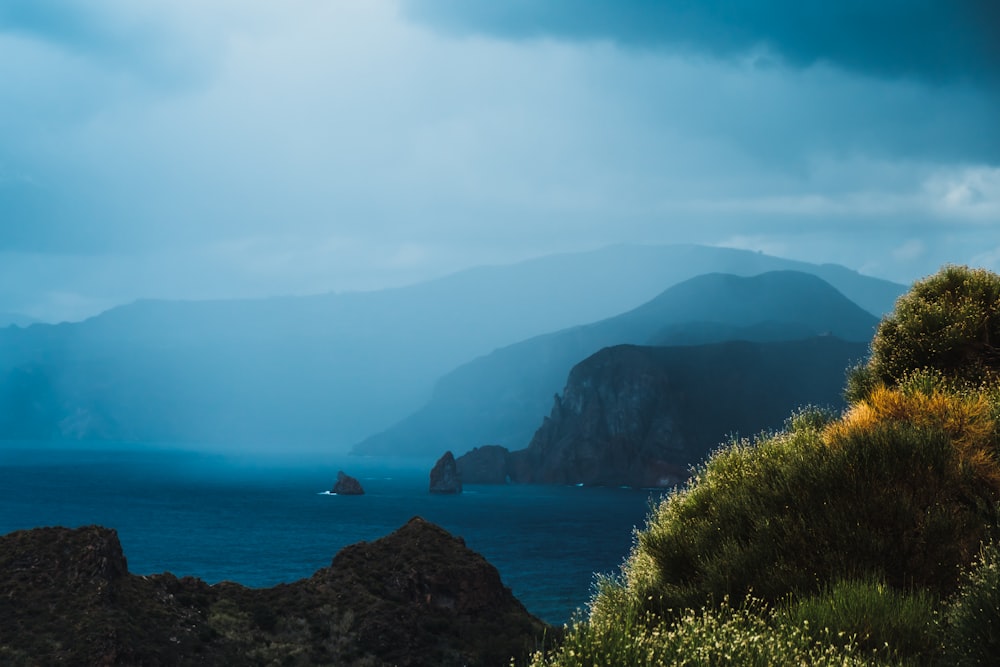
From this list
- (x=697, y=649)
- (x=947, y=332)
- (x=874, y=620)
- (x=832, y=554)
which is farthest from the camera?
(x=947, y=332)

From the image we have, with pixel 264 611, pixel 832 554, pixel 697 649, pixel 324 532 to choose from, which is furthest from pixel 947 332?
pixel 324 532

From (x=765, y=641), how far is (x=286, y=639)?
42560mm

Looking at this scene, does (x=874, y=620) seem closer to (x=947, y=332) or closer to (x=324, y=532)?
(x=947, y=332)

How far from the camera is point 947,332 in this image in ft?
80.6

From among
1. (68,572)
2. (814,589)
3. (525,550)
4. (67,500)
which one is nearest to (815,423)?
(814,589)

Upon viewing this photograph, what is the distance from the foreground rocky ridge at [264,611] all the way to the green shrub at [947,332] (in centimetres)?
2493

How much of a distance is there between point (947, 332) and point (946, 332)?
0.11ft

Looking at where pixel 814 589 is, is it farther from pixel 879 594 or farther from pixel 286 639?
pixel 286 639

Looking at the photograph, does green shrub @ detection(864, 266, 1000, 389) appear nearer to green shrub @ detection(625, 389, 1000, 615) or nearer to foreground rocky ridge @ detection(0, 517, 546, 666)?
green shrub @ detection(625, 389, 1000, 615)

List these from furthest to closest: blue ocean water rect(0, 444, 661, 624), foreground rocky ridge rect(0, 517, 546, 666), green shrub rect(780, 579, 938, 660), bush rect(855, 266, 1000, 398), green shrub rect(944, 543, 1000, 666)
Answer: blue ocean water rect(0, 444, 661, 624)
foreground rocky ridge rect(0, 517, 546, 666)
bush rect(855, 266, 1000, 398)
green shrub rect(780, 579, 938, 660)
green shrub rect(944, 543, 1000, 666)

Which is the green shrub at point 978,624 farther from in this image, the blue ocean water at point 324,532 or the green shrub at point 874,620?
the blue ocean water at point 324,532

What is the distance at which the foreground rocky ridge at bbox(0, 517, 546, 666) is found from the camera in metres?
40.4

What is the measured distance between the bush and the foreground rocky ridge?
25.0 metres

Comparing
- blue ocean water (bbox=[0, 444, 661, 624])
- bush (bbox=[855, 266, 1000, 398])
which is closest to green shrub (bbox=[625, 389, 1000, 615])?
bush (bbox=[855, 266, 1000, 398])
